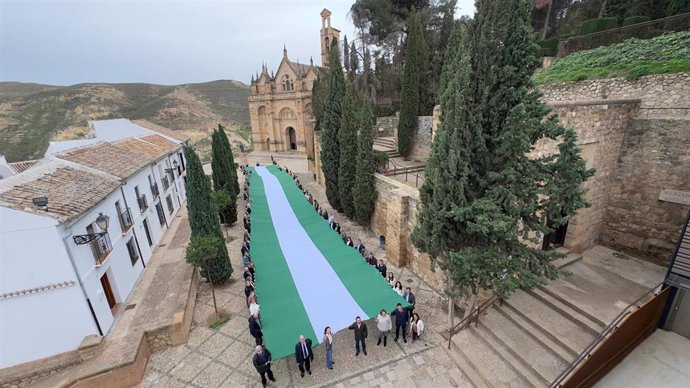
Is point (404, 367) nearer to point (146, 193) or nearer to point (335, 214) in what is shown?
point (335, 214)

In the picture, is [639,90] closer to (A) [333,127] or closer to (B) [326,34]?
(A) [333,127]

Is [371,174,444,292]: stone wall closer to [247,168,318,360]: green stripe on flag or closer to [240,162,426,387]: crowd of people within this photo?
[240,162,426,387]: crowd of people

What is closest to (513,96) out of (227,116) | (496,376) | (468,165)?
(468,165)

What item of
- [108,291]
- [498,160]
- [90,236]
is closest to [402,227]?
[498,160]

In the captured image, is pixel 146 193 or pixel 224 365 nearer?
pixel 224 365

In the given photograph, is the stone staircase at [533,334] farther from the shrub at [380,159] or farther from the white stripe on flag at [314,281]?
the shrub at [380,159]

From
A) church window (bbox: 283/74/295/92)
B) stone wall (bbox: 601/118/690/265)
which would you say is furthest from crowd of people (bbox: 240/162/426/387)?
church window (bbox: 283/74/295/92)
